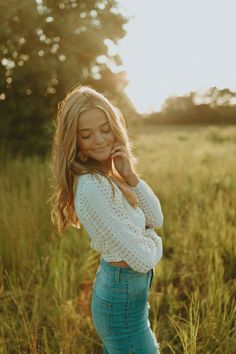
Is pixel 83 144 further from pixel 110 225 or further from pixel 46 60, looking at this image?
pixel 46 60

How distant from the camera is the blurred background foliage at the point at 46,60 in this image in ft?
22.9

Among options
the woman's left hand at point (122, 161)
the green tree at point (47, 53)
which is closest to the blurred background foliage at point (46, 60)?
the green tree at point (47, 53)

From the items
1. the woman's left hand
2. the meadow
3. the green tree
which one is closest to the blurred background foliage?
the green tree

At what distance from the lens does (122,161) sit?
6.24ft

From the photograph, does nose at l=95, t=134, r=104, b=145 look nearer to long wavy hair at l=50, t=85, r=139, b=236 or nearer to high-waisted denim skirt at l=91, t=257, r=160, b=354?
long wavy hair at l=50, t=85, r=139, b=236

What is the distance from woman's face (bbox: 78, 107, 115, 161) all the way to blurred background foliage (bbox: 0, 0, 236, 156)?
4708mm

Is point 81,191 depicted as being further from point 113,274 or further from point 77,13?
point 77,13

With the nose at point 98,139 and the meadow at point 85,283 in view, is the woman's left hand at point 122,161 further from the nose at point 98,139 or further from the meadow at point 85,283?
the meadow at point 85,283

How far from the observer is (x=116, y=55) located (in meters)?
8.10

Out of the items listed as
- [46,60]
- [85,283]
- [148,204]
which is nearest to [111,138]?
[148,204]

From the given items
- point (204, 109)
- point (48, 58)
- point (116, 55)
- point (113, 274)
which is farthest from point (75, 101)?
point (204, 109)

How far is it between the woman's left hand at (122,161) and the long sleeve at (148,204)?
0.08 metres

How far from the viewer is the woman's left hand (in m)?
1.88

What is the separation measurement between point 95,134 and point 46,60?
5.67 metres
